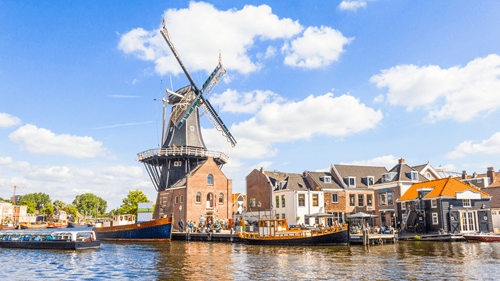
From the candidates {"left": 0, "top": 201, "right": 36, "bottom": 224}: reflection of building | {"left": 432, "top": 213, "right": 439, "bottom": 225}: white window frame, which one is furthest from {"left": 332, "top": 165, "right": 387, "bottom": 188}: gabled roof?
{"left": 0, "top": 201, "right": 36, "bottom": 224}: reflection of building

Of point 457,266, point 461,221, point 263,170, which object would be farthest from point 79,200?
point 457,266

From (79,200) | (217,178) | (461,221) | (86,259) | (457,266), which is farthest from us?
(79,200)

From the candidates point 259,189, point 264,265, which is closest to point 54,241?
point 264,265

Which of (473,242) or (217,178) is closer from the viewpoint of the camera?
(473,242)

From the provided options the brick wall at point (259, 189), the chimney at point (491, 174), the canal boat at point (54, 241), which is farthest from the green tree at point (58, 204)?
the chimney at point (491, 174)

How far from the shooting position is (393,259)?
2742 cm

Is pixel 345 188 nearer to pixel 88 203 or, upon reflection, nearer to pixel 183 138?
pixel 183 138

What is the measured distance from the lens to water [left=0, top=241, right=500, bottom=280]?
21.4 meters

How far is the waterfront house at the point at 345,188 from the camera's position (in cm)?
5856

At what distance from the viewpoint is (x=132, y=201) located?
73.4 m

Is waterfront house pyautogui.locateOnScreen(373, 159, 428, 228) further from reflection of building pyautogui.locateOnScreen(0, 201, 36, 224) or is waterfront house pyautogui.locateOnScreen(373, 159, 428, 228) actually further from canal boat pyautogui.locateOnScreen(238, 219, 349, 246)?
reflection of building pyautogui.locateOnScreen(0, 201, 36, 224)

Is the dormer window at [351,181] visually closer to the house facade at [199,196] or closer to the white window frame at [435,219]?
the white window frame at [435,219]

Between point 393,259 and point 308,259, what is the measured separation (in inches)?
235

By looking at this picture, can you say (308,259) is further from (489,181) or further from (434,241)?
(489,181)
